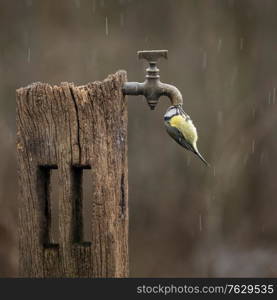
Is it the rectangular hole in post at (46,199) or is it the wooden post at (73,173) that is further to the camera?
the rectangular hole in post at (46,199)

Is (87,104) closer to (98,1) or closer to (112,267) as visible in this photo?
(112,267)

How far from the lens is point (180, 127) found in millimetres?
3596

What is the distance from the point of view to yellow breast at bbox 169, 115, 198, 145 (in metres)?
3.59

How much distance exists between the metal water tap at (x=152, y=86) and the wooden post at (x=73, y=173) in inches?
2.2

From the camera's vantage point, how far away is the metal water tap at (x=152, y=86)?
3541mm

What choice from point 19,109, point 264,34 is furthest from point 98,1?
point 19,109

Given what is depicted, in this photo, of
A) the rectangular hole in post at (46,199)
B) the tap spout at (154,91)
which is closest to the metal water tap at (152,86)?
the tap spout at (154,91)

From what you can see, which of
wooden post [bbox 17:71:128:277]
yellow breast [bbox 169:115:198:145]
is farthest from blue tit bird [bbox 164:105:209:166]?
wooden post [bbox 17:71:128:277]

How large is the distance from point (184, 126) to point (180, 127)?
17 mm

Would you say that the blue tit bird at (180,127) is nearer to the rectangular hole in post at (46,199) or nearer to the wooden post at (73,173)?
the wooden post at (73,173)

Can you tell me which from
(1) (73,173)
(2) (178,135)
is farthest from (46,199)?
(2) (178,135)

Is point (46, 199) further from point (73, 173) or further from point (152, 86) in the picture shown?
point (152, 86)

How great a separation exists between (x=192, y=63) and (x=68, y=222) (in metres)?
4.41

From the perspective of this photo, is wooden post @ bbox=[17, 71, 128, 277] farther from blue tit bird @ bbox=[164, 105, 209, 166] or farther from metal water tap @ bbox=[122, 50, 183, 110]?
blue tit bird @ bbox=[164, 105, 209, 166]
